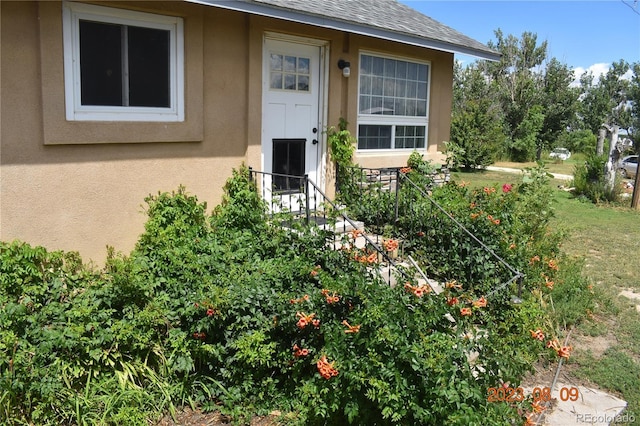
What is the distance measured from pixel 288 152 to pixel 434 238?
2.25 metres

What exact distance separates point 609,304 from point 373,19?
4.49m

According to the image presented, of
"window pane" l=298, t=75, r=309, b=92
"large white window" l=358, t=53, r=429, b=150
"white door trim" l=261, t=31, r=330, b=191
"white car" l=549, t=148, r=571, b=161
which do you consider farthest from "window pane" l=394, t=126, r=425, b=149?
"white car" l=549, t=148, r=571, b=161

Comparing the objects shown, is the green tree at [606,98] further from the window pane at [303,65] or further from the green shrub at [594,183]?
the window pane at [303,65]

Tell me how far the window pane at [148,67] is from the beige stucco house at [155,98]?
0.04 feet

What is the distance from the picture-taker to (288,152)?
6961 millimetres

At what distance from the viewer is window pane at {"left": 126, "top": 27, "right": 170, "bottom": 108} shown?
5289mm

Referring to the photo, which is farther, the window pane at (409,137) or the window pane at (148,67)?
the window pane at (409,137)

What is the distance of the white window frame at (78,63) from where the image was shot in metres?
4.79

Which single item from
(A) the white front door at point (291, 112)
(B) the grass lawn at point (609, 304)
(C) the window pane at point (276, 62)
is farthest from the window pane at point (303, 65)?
(B) the grass lawn at point (609, 304)

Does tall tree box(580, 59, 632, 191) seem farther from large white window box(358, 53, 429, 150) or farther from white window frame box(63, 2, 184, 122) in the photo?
white window frame box(63, 2, 184, 122)

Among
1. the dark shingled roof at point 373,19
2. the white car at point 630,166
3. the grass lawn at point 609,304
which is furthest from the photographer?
the white car at point 630,166

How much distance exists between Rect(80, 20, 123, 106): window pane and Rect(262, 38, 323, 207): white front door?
183cm

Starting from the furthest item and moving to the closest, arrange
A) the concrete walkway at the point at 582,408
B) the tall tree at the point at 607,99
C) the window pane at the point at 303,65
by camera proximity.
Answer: the tall tree at the point at 607,99
the window pane at the point at 303,65
the concrete walkway at the point at 582,408

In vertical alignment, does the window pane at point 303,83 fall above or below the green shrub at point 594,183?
above
